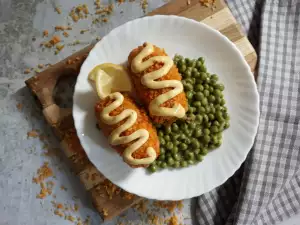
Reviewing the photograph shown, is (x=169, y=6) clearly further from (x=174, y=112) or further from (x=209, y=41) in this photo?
(x=174, y=112)

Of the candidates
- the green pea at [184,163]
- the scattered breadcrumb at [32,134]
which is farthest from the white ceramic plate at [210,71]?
the scattered breadcrumb at [32,134]

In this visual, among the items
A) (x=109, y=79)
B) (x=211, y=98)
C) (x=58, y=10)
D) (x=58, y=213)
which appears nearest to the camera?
(x=109, y=79)

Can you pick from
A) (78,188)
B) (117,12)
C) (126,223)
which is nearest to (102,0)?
(117,12)

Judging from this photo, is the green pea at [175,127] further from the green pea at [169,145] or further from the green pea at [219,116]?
the green pea at [219,116]

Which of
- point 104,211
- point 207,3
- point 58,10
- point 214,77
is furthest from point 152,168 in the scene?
point 58,10

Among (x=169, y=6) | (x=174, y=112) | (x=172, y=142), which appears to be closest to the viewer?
(x=174, y=112)

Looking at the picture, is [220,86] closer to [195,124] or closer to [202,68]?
[202,68]

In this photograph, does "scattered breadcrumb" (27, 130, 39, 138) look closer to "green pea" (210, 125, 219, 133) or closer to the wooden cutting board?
the wooden cutting board
